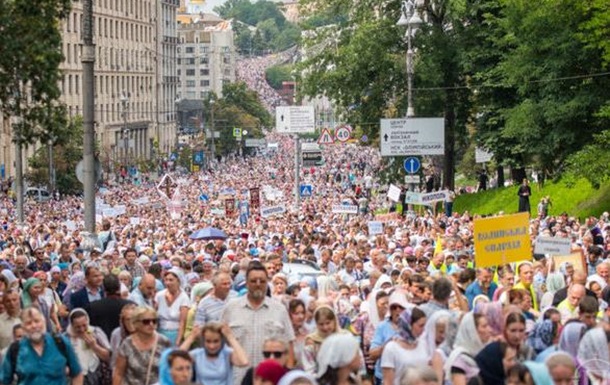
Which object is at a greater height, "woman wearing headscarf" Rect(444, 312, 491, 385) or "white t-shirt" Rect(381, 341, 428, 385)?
"woman wearing headscarf" Rect(444, 312, 491, 385)

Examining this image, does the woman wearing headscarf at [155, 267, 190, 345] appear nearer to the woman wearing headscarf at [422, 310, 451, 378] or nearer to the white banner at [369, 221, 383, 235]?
the woman wearing headscarf at [422, 310, 451, 378]

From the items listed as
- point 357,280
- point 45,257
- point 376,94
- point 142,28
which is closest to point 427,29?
point 376,94

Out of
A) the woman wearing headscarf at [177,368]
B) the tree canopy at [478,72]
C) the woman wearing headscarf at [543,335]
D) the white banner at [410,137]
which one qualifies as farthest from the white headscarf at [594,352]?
the white banner at [410,137]

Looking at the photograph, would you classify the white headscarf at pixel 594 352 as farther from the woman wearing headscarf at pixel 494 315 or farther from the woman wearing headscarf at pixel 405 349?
the woman wearing headscarf at pixel 405 349

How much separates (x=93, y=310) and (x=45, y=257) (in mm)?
12028

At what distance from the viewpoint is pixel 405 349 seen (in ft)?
46.6

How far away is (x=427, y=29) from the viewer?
6331cm

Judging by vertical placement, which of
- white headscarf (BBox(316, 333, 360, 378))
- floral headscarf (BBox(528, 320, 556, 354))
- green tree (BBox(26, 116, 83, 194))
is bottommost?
green tree (BBox(26, 116, 83, 194))

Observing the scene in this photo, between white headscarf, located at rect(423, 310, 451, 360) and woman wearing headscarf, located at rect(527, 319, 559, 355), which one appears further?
woman wearing headscarf, located at rect(527, 319, 559, 355)

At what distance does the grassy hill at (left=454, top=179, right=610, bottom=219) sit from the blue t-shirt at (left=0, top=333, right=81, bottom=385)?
36.5 meters

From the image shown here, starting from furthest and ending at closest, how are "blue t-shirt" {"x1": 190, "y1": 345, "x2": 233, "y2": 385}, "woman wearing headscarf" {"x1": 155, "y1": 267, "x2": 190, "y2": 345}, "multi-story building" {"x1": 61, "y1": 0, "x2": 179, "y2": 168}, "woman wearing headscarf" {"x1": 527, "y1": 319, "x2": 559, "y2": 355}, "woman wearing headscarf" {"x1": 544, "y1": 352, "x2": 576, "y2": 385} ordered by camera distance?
"multi-story building" {"x1": 61, "y1": 0, "x2": 179, "y2": 168} → "woman wearing headscarf" {"x1": 155, "y1": 267, "x2": 190, "y2": 345} → "woman wearing headscarf" {"x1": 527, "y1": 319, "x2": 559, "y2": 355} → "blue t-shirt" {"x1": 190, "y1": 345, "x2": 233, "y2": 385} → "woman wearing headscarf" {"x1": 544, "y1": 352, "x2": 576, "y2": 385}

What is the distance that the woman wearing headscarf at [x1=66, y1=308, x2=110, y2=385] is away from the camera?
51.1ft

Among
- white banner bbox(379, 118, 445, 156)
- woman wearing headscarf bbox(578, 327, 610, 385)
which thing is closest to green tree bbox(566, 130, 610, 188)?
white banner bbox(379, 118, 445, 156)

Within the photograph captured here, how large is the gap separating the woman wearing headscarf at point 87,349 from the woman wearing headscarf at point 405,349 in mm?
2598
